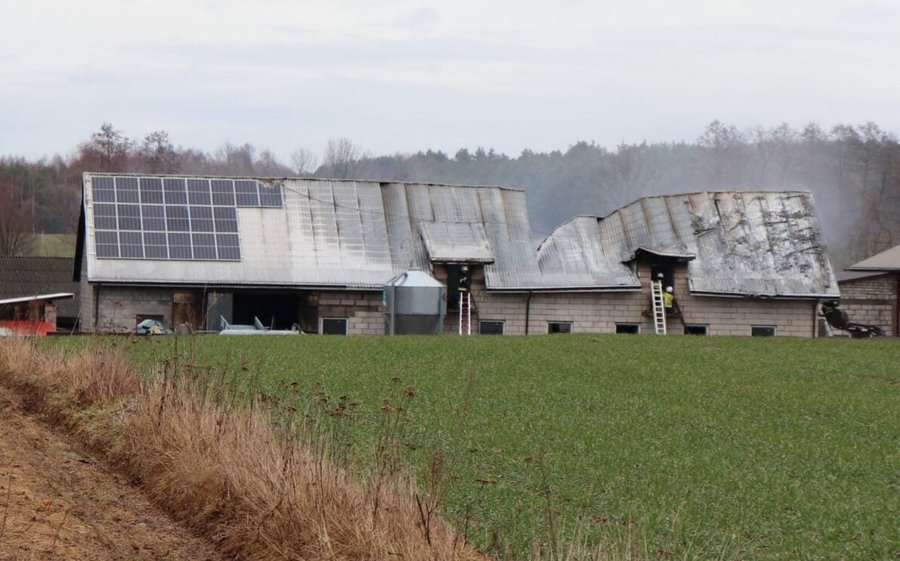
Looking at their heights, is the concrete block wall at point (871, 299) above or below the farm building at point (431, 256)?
below

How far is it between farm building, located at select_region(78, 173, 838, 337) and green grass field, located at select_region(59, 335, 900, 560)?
41.3 ft

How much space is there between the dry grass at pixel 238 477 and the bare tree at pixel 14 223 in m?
64.9

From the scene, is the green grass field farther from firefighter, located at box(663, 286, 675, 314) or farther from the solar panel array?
firefighter, located at box(663, 286, 675, 314)

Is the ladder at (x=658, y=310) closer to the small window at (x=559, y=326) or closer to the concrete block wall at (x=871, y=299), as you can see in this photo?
the small window at (x=559, y=326)

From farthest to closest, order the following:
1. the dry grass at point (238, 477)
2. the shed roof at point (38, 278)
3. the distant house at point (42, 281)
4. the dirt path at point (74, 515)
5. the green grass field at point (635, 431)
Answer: the shed roof at point (38, 278) → the distant house at point (42, 281) → the green grass field at point (635, 431) → the dirt path at point (74, 515) → the dry grass at point (238, 477)

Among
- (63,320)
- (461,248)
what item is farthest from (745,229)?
(63,320)

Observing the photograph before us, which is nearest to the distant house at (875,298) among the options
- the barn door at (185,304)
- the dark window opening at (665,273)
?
the dark window opening at (665,273)

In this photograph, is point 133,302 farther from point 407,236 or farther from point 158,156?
point 158,156

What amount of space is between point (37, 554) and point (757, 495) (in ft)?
22.0

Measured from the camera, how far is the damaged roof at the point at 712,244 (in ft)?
154

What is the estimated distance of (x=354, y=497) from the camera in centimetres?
901

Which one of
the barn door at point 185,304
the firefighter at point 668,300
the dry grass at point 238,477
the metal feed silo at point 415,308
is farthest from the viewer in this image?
the firefighter at point 668,300

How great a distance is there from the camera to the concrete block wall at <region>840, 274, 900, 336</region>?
4944 centimetres

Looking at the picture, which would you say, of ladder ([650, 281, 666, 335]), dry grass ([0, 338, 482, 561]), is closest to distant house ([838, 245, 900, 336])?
ladder ([650, 281, 666, 335])
